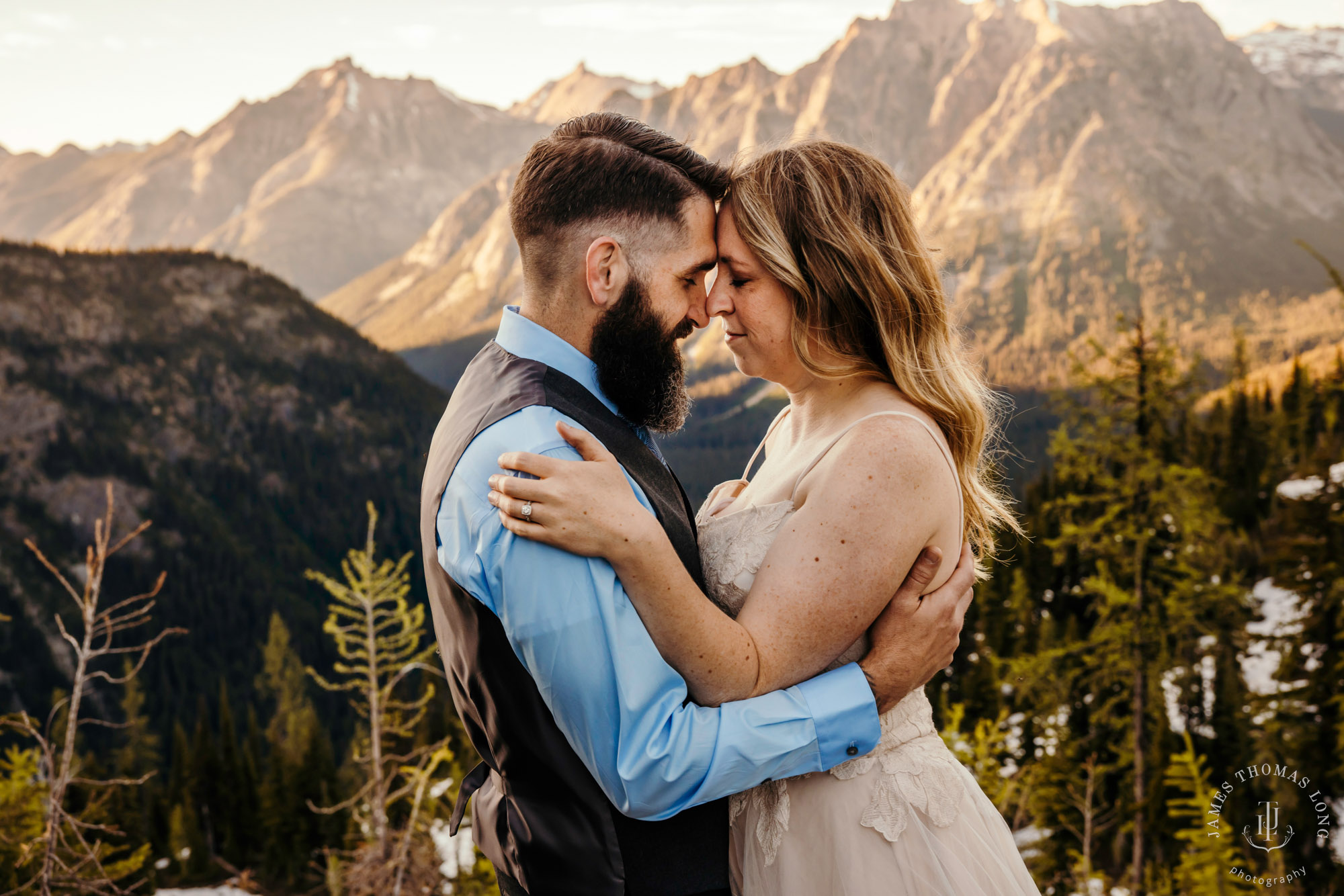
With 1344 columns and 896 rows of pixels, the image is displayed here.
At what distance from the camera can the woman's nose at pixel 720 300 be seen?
3389 mm

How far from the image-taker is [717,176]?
337 cm

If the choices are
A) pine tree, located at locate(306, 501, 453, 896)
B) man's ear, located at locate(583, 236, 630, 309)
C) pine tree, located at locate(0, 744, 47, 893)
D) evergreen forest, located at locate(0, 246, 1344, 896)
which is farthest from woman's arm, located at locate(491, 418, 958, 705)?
pine tree, located at locate(306, 501, 453, 896)

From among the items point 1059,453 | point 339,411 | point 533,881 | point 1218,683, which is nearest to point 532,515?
point 533,881

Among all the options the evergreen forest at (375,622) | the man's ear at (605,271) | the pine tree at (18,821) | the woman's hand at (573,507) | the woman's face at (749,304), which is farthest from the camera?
the evergreen forest at (375,622)

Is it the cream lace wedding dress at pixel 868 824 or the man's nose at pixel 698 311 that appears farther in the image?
the man's nose at pixel 698 311

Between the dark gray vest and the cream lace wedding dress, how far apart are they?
8.7 inches

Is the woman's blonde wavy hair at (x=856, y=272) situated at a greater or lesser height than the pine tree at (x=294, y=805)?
greater

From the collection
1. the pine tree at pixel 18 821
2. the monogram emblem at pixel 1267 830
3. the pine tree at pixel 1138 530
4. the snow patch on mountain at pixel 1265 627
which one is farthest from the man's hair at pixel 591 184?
the snow patch on mountain at pixel 1265 627

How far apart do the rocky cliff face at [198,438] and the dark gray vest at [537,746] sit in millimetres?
117156

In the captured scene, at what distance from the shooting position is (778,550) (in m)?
2.96

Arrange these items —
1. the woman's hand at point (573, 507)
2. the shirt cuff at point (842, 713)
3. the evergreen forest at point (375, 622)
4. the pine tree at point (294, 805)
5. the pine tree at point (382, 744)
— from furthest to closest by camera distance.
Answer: the pine tree at point (294, 805) → the evergreen forest at point (375, 622) → the pine tree at point (382, 744) → the shirt cuff at point (842, 713) → the woman's hand at point (573, 507)

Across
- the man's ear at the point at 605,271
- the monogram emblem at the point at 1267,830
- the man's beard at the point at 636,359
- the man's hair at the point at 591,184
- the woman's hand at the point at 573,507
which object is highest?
the man's hair at the point at 591,184

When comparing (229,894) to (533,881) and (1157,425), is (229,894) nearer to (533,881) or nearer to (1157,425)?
(1157,425)

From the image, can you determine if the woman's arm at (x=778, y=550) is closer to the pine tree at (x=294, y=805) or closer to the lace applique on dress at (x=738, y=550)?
the lace applique on dress at (x=738, y=550)
